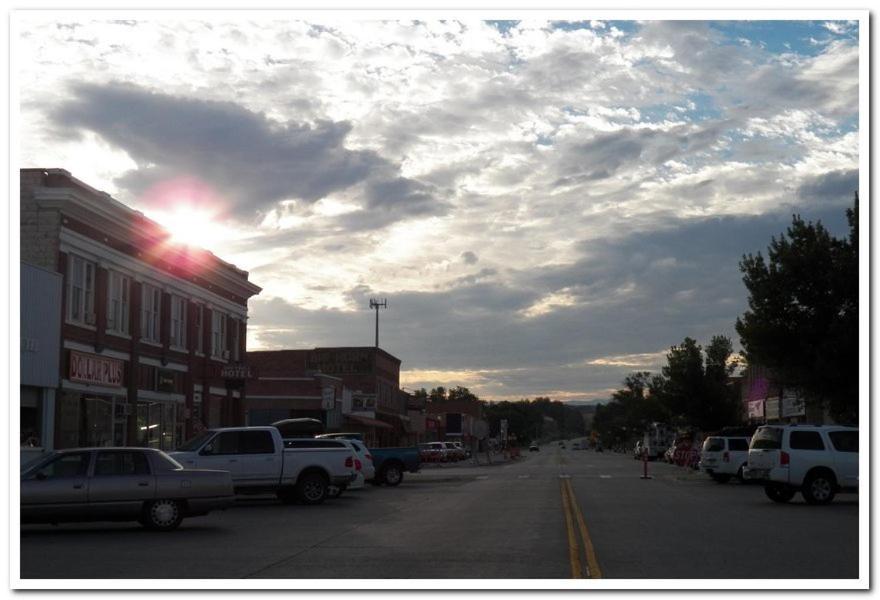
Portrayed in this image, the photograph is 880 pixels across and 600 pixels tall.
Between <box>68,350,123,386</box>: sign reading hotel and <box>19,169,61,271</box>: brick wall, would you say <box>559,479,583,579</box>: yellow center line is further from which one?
<box>19,169,61,271</box>: brick wall

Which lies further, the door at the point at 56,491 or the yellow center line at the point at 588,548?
the door at the point at 56,491

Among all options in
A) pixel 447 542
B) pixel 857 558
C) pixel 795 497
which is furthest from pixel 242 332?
pixel 857 558

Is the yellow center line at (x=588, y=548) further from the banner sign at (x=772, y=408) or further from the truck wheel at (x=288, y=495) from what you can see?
the banner sign at (x=772, y=408)

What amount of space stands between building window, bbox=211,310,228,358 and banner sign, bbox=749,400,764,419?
132 feet

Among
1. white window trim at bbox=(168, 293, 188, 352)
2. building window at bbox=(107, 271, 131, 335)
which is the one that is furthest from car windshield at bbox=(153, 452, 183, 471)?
white window trim at bbox=(168, 293, 188, 352)

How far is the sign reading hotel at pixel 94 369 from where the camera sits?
35.7 m

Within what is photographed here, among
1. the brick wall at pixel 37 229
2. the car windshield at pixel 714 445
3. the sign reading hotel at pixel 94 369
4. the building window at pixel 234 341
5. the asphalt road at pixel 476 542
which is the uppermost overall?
the brick wall at pixel 37 229

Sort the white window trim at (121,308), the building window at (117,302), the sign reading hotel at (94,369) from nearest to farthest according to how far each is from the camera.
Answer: the sign reading hotel at (94,369), the white window trim at (121,308), the building window at (117,302)

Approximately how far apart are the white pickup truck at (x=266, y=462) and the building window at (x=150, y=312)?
49.6ft

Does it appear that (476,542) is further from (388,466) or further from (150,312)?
(150,312)

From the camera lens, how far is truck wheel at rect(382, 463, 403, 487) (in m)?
41.0

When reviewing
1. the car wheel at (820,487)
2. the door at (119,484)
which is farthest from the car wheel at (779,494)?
the door at (119,484)

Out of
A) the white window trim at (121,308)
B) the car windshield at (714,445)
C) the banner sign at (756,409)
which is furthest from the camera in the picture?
the banner sign at (756,409)

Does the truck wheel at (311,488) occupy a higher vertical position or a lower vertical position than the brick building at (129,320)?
lower
